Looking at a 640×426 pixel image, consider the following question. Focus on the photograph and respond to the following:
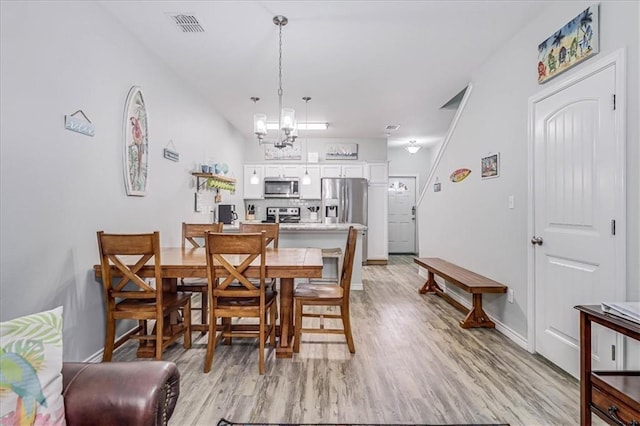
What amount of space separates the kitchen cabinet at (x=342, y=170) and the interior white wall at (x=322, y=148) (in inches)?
6.4

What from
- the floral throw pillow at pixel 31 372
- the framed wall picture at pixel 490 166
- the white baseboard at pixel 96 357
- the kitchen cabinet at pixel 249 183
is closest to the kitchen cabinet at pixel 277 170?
the kitchen cabinet at pixel 249 183

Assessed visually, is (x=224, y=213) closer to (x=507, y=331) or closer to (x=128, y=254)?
(x=128, y=254)

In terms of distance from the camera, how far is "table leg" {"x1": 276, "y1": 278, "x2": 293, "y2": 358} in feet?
8.29

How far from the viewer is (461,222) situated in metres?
3.82

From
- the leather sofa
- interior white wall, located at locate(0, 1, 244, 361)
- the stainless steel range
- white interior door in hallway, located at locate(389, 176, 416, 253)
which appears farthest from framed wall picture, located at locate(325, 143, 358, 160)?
the leather sofa

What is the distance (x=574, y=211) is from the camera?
2.18 m

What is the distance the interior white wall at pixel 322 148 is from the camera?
6855mm

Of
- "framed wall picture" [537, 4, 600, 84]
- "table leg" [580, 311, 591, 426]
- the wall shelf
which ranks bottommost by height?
"table leg" [580, 311, 591, 426]

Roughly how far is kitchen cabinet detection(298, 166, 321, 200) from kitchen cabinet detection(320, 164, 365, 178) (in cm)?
13

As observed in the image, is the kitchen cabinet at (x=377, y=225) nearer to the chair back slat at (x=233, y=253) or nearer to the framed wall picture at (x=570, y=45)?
the framed wall picture at (x=570, y=45)

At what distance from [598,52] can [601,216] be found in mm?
1035

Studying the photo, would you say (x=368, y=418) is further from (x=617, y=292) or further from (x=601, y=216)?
(x=601, y=216)

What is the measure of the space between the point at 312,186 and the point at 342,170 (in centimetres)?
72

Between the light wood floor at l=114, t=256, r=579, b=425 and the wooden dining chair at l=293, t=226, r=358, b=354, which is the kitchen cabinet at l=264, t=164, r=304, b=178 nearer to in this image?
the light wood floor at l=114, t=256, r=579, b=425
